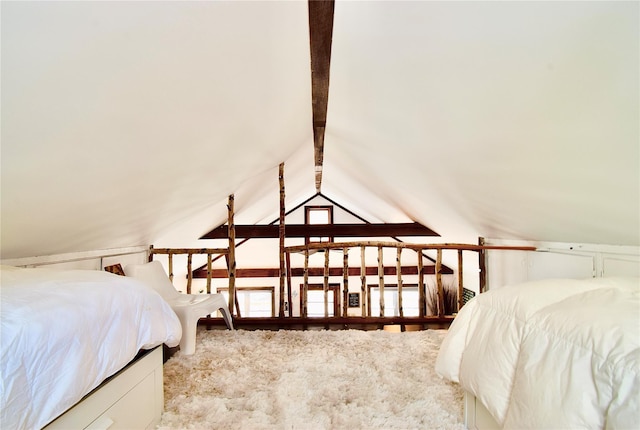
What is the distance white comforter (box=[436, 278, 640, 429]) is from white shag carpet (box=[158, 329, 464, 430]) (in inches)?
20.5

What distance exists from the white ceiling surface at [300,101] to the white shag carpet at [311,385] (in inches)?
51.6

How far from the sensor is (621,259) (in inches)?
91.9

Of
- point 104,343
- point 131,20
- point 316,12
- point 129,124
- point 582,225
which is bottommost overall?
point 104,343

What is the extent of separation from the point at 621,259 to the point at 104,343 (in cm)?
312

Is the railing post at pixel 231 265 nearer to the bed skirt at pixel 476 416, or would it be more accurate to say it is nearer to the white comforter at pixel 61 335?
the white comforter at pixel 61 335

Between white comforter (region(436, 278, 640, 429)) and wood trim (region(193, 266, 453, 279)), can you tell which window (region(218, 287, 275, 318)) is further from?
white comforter (region(436, 278, 640, 429))

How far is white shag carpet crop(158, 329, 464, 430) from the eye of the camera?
1.73 meters

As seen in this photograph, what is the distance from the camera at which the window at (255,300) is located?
8172 mm

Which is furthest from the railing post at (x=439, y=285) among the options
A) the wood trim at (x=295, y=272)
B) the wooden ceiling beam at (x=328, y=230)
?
the wood trim at (x=295, y=272)

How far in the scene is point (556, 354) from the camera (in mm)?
1003

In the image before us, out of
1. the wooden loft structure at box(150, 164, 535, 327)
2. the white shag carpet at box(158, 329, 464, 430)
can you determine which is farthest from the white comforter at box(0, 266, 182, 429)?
the wooden loft structure at box(150, 164, 535, 327)

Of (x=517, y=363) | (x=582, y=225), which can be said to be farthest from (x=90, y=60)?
(x=582, y=225)

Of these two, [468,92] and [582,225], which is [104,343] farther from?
[582,225]

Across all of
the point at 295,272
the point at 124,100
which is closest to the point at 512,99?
the point at 124,100
